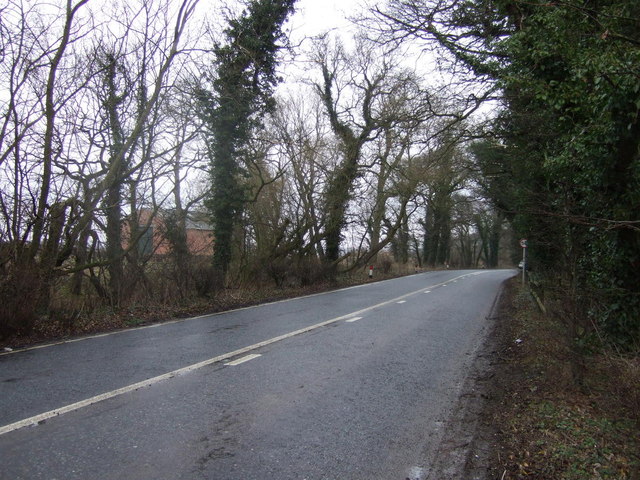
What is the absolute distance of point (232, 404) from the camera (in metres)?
4.85

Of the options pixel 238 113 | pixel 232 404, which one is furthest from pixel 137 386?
pixel 238 113

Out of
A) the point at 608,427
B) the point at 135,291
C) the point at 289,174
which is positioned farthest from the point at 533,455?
the point at 289,174

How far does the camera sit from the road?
11.5 feet

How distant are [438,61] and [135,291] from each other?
10219mm

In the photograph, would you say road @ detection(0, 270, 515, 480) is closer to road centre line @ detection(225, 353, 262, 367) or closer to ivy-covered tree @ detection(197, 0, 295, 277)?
road centre line @ detection(225, 353, 262, 367)

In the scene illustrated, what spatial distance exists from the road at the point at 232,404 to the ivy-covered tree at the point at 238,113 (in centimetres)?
884

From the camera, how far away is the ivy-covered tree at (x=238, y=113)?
1652cm

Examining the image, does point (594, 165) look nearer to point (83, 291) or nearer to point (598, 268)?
point (598, 268)

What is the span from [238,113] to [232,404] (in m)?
14.1

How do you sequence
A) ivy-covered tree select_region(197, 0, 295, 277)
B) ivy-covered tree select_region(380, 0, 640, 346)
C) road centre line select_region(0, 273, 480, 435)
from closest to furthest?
1. road centre line select_region(0, 273, 480, 435)
2. ivy-covered tree select_region(380, 0, 640, 346)
3. ivy-covered tree select_region(197, 0, 295, 277)

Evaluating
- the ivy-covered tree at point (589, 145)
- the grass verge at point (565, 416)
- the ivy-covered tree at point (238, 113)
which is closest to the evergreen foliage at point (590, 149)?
the ivy-covered tree at point (589, 145)

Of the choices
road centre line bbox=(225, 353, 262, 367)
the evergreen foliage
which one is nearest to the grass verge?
the evergreen foliage

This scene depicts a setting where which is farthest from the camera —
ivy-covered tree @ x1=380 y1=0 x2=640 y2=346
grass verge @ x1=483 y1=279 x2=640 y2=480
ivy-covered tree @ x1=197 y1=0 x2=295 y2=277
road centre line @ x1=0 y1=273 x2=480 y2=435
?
ivy-covered tree @ x1=197 y1=0 x2=295 y2=277

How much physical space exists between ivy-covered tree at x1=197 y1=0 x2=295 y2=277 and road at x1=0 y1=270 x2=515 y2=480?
884 centimetres
